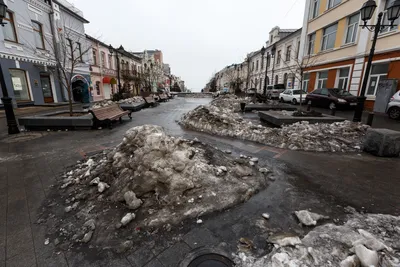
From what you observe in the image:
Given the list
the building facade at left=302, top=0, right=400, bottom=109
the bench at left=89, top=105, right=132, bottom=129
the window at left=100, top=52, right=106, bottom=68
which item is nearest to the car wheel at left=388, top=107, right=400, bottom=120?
the building facade at left=302, top=0, right=400, bottom=109

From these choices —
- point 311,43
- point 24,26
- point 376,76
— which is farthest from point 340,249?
point 311,43

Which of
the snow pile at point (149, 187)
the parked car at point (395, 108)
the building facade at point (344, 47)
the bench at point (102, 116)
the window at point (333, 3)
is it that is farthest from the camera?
the window at point (333, 3)

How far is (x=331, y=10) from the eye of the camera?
16469mm

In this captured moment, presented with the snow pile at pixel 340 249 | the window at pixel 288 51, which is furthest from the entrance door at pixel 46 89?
the window at pixel 288 51

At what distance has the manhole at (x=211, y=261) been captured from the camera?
1875 mm

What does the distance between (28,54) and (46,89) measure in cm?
320

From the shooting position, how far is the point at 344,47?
1522 cm

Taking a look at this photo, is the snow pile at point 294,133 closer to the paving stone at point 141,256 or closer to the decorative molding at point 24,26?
the paving stone at point 141,256

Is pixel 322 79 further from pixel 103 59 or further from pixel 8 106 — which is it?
pixel 103 59

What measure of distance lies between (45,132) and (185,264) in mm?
8195

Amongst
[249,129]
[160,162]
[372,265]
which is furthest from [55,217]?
[249,129]

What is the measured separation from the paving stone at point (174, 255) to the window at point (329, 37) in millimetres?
21136

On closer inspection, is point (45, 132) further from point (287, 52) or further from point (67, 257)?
point (287, 52)

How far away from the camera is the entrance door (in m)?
16.6
